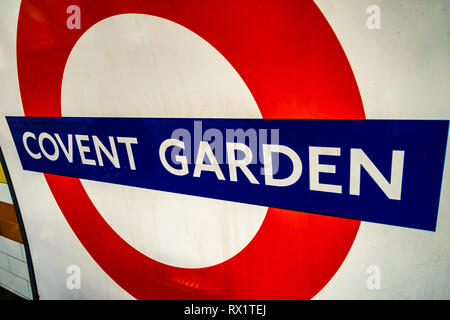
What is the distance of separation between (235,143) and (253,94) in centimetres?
13

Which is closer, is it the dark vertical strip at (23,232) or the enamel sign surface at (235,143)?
the enamel sign surface at (235,143)

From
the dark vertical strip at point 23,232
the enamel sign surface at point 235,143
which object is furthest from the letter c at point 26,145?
the dark vertical strip at point 23,232

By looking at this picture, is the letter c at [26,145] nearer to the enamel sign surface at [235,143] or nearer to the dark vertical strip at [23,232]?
the enamel sign surface at [235,143]

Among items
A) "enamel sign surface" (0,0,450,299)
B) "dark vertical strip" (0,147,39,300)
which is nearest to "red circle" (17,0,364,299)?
"enamel sign surface" (0,0,450,299)

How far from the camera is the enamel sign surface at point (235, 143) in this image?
0.55 meters

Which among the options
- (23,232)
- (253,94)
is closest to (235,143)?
(253,94)

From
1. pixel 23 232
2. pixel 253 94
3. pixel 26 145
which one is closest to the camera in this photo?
pixel 253 94

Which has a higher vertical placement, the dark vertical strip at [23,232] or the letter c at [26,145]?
the letter c at [26,145]

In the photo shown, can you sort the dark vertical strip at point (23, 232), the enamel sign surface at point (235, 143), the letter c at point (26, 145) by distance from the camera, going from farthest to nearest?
the dark vertical strip at point (23, 232), the letter c at point (26, 145), the enamel sign surface at point (235, 143)

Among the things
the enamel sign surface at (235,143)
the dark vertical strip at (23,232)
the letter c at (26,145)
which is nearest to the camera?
the enamel sign surface at (235,143)

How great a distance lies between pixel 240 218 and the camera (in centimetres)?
76

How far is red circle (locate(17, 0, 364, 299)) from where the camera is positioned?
57 cm

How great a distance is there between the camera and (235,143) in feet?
2.20

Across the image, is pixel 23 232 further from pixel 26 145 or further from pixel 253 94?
pixel 253 94
